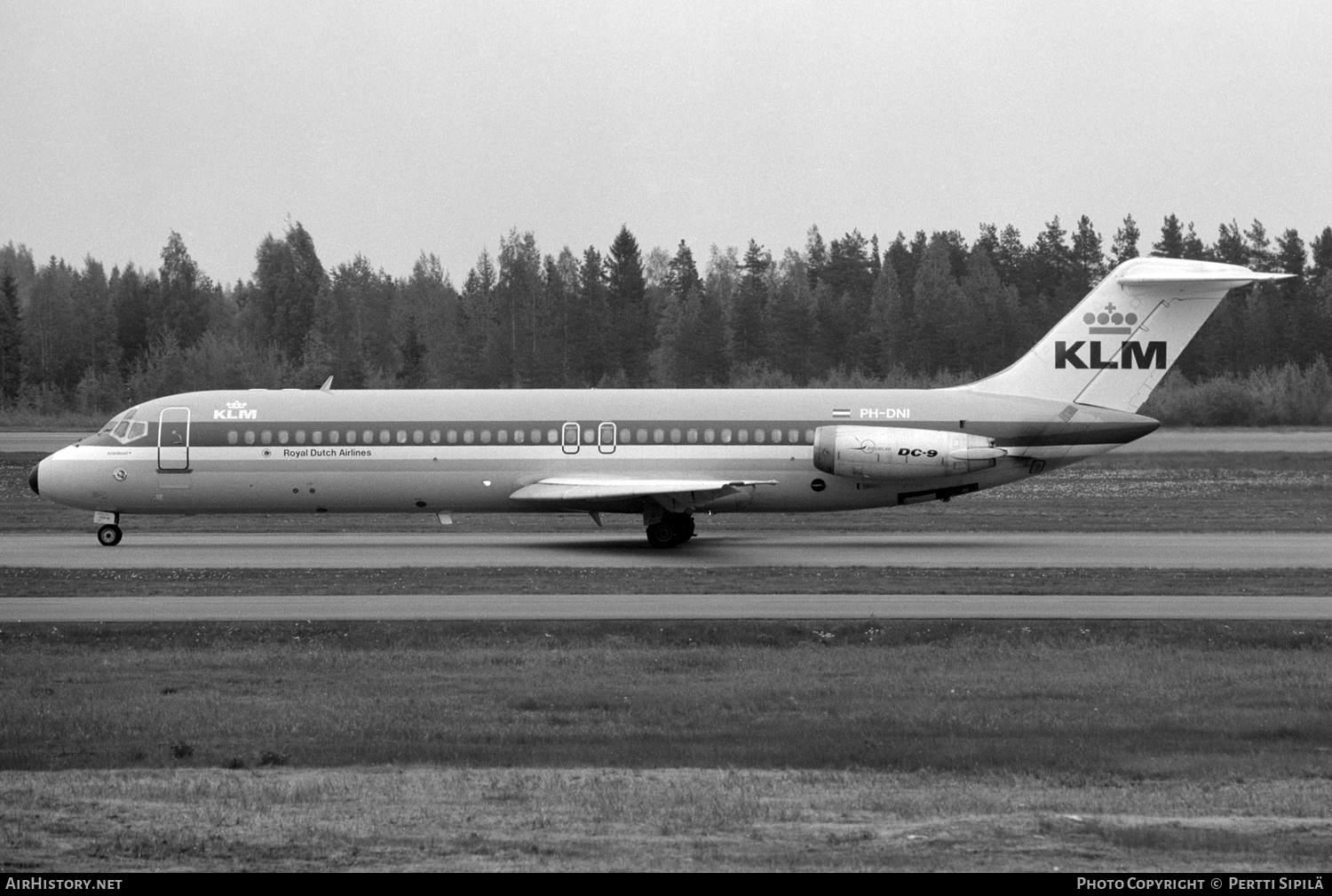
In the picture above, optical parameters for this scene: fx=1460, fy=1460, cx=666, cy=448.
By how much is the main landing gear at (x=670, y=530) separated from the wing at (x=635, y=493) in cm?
20

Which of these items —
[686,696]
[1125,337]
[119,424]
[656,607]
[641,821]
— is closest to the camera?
[641,821]

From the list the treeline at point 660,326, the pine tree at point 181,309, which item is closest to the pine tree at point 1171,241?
the treeline at point 660,326

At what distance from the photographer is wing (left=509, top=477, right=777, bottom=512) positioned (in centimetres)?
2958

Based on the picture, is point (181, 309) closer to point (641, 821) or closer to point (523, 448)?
point (523, 448)

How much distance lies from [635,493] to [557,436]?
2.48m

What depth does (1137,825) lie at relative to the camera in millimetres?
9531

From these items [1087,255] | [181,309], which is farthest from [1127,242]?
[181,309]

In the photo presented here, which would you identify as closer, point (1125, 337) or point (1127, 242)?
point (1125, 337)

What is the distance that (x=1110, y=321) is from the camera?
101 ft

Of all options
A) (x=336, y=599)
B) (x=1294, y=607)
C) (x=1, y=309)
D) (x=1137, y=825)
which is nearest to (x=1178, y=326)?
(x=1294, y=607)

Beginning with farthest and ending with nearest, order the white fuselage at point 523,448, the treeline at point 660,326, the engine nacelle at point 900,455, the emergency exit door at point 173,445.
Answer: the treeline at point 660,326, the emergency exit door at point 173,445, the white fuselage at point 523,448, the engine nacelle at point 900,455

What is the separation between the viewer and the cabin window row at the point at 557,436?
101 feet

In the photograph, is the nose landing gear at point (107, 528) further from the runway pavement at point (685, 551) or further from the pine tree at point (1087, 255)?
the pine tree at point (1087, 255)

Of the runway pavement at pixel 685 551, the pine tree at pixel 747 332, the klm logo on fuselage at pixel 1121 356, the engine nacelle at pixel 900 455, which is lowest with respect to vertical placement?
the runway pavement at pixel 685 551
